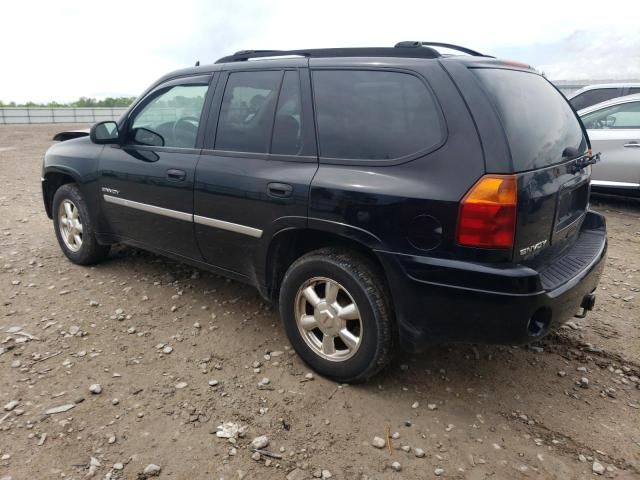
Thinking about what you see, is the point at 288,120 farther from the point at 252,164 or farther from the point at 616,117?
the point at 616,117

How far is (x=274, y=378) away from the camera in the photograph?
3090 millimetres

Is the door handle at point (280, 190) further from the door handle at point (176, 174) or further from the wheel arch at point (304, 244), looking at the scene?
the door handle at point (176, 174)

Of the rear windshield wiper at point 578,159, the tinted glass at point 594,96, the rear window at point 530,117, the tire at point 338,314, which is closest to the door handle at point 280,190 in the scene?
the tire at point 338,314

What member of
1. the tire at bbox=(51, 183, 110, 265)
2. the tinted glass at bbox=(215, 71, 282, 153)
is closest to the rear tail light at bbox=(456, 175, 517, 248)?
the tinted glass at bbox=(215, 71, 282, 153)

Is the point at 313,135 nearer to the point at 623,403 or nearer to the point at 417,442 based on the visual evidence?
the point at 417,442

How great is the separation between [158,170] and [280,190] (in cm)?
124

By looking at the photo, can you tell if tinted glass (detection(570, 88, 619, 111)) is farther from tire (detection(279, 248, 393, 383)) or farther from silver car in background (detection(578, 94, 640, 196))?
tire (detection(279, 248, 393, 383))

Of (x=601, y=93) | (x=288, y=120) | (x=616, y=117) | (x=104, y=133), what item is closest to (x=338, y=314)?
(x=288, y=120)

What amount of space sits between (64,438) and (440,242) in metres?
2.09

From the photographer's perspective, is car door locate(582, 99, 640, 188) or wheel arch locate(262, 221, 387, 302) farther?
car door locate(582, 99, 640, 188)

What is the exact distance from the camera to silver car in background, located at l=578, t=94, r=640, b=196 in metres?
7.00

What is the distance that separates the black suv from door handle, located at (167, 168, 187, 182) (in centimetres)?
2

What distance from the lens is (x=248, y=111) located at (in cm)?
334

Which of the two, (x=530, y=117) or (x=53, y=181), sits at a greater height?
(x=530, y=117)
